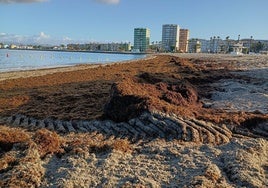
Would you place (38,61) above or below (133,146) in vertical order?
below

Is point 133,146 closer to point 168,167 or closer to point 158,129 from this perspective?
point 158,129

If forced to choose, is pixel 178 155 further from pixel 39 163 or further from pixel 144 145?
pixel 39 163

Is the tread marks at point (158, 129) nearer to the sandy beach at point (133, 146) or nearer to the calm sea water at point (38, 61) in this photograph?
the sandy beach at point (133, 146)

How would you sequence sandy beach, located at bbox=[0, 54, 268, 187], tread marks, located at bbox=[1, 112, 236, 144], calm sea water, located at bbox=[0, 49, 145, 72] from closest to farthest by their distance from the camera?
sandy beach, located at bbox=[0, 54, 268, 187], tread marks, located at bbox=[1, 112, 236, 144], calm sea water, located at bbox=[0, 49, 145, 72]

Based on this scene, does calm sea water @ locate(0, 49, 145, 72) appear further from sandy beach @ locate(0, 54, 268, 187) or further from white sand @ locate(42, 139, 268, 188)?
white sand @ locate(42, 139, 268, 188)

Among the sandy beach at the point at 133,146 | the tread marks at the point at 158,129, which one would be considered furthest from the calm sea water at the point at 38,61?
the tread marks at the point at 158,129

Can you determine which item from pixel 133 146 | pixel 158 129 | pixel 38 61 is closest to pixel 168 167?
pixel 133 146

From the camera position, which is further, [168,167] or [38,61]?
[38,61]

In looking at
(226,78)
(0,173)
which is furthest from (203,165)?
(226,78)

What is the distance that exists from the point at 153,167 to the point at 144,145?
1292 millimetres

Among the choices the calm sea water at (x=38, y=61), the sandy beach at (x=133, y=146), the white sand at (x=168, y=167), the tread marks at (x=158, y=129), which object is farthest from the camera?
the calm sea water at (x=38, y=61)

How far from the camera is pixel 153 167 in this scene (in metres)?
5.86

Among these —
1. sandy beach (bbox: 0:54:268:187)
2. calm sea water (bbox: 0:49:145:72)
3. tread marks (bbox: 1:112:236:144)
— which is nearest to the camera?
sandy beach (bbox: 0:54:268:187)

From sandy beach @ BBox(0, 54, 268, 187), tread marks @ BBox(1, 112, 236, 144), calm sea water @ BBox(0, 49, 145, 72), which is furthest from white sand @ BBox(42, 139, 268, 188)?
calm sea water @ BBox(0, 49, 145, 72)
